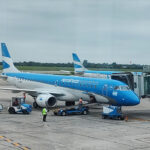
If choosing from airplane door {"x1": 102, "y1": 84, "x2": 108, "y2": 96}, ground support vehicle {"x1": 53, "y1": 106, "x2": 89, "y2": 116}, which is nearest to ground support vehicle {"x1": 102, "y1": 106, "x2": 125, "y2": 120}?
airplane door {"x1": 102, "y1": 84, "x2": 108, "y2": 96}

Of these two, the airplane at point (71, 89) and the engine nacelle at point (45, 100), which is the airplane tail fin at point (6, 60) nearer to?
the airplane at point (71, 89)

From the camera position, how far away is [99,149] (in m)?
20.1

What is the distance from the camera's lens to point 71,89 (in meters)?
40.1

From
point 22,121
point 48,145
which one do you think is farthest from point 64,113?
point 48,145

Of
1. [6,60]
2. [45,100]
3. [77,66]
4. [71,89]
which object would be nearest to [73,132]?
[45,100]

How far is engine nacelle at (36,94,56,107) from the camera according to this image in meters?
37.9

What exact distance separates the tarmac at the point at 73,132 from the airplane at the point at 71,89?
82.8 inches

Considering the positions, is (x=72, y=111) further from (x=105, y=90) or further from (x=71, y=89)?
(x=71, y=89)

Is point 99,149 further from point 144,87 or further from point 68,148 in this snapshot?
point 144,87

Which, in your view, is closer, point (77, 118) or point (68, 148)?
point (68, 148)

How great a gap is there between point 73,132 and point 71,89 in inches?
574

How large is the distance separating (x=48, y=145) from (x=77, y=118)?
41.6 feet

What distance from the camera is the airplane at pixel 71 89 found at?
3453 centimetres

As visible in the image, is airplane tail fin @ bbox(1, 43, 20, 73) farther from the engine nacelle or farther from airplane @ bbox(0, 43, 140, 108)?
the engine nacelle
